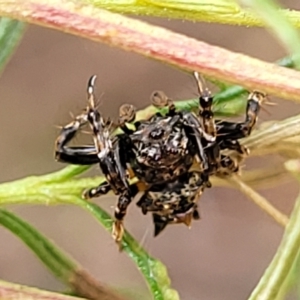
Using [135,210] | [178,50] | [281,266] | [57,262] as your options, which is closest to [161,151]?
[57,262]

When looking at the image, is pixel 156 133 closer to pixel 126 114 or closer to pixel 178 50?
pixel 126 114

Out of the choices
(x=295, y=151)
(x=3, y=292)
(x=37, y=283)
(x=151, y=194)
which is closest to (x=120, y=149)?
(x=151, y=194)

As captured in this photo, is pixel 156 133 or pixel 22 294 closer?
pixel 22 294

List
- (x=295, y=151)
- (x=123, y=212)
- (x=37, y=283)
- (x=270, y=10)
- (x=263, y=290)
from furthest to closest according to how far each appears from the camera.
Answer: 1. (x=37, y=283)
2. (x=123, y=212)
3. (x=295, y=151)
4. (x=263, y=290)
5. (x=270, y=10)

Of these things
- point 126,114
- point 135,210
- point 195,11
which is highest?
point 195,11

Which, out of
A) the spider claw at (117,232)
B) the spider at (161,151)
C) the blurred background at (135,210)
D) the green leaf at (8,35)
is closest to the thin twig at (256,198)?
the spider at (161,151)

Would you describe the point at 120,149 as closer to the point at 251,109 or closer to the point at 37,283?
the point at 251,109

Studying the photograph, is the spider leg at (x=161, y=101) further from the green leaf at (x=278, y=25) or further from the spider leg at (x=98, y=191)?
the green leaf at (x=278, y=25)
